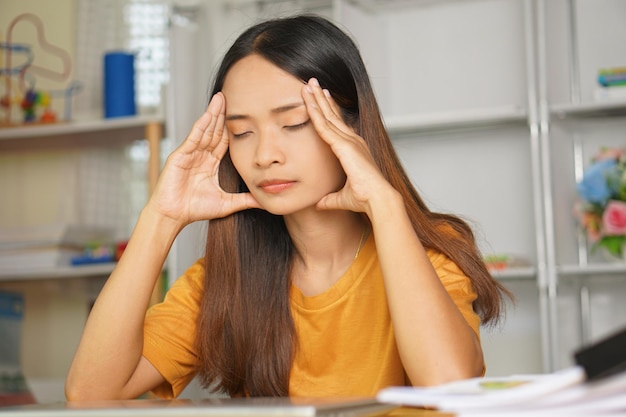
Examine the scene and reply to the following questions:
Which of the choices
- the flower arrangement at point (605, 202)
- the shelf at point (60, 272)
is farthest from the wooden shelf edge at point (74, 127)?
the flower arrangement at point (605, 202)

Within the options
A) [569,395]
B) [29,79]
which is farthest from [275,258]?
[29,79]

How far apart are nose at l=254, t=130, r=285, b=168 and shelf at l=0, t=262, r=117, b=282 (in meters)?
1.81

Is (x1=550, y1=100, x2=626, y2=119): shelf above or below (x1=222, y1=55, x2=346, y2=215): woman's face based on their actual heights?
above

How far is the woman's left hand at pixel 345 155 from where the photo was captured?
1172 mm

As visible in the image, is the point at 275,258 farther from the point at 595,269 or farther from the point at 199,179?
the point at 595,269

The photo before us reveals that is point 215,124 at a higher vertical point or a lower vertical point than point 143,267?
higher

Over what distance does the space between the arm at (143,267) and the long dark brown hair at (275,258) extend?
4 centimetres

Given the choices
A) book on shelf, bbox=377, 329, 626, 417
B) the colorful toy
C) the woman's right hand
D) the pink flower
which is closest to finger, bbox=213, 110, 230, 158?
the woman's right hand

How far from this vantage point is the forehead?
1312 mm

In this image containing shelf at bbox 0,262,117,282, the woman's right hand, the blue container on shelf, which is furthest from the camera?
the blue container on shelf

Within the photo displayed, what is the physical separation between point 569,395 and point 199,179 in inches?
37.4

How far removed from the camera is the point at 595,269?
2.54 m

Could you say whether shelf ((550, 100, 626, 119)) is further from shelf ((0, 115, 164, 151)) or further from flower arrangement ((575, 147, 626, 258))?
shelf ((0, 115, 164, 151))

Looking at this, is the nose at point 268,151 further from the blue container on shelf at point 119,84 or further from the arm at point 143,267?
the blue container on shelf at point 119,84
